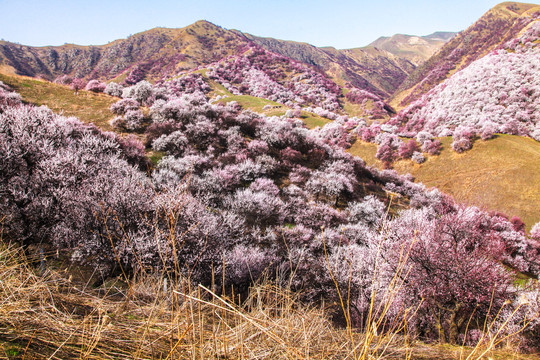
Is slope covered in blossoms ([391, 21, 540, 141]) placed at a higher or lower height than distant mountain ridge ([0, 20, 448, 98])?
lower

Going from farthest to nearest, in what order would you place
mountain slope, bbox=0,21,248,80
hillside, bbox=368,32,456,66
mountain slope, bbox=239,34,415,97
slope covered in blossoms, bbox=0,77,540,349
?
hillside, bbox=368,32,456,66, mountain slope, bbox=239,34,415,97, mountain slope, bbox=0,21,248,80, slope covered in blossoms, bbox=0,77,540,349

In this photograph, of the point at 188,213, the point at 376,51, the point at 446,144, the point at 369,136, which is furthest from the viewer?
the point at 376,51

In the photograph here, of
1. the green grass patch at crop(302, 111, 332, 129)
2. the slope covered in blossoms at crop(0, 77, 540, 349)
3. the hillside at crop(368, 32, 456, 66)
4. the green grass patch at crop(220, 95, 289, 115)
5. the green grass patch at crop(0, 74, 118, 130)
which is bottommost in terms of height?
the slope covered in blossoms at crop(0, 77, 540, 349)

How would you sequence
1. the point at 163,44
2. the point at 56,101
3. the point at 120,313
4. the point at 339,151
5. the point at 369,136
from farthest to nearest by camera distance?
the point at 163,44 < the point at 369,136 < the point at 339,151 < the point at 56,101 < the point at 120,313

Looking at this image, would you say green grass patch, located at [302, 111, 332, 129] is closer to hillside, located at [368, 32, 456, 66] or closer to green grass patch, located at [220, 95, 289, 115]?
green grass patch, located at [220, 95, 289, 115]

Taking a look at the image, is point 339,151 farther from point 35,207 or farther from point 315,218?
point 35,207

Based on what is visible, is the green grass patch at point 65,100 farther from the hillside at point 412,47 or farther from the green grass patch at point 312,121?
the hillside at point 412,47

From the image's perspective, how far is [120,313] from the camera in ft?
7.44

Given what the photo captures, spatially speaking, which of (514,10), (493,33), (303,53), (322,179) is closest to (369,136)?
(322,179)

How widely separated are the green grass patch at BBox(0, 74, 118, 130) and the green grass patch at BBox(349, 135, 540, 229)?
92.6 ft

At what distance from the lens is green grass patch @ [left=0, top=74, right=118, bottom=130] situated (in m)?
16.5

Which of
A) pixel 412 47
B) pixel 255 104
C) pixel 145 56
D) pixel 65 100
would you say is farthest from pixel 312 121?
pixel 412 47

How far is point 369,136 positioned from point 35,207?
32749 mm

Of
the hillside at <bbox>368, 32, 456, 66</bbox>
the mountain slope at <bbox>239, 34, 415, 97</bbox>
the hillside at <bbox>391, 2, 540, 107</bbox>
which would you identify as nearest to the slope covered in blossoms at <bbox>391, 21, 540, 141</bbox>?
the hillside at <bbox>391, 2, 540, 107</bbox>
